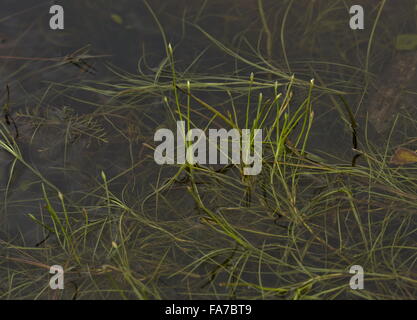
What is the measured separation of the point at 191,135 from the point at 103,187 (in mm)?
497

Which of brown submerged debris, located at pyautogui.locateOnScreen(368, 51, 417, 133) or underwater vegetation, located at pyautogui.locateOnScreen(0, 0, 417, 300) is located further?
brown submerged debris, located at pyautogui.locateOnScreen(368, 51, 417, 133)

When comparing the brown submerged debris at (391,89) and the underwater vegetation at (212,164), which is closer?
the underwater vegetation at (212,164)

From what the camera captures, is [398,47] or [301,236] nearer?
[301,236]

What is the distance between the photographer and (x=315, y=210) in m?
2.57

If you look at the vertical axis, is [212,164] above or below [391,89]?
below

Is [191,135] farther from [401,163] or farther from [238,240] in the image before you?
[401,163]

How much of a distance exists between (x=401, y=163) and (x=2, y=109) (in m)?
2.02

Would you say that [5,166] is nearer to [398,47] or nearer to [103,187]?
[103,187]

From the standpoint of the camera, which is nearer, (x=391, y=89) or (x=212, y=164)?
(x=212, y=164)
